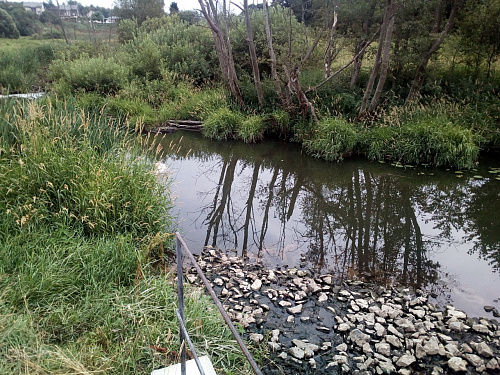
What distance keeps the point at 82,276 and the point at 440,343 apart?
3.48m

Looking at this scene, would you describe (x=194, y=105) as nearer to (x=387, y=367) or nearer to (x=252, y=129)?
(x=252, y=129)

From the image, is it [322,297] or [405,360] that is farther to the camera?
[322,297]

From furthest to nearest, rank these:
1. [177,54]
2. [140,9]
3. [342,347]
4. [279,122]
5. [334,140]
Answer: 1. [140,9]
2. [177,54]
3. [279,122]
4. [334,140]
5. [342,347]

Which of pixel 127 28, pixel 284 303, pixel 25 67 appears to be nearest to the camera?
pixel 284 303

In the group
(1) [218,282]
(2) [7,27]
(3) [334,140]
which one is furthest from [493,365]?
(2) [7,27]

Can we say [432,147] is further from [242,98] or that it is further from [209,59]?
[209,59]

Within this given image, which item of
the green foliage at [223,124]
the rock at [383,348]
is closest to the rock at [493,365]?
the rock at [383,348]

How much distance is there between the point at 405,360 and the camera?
342 cm

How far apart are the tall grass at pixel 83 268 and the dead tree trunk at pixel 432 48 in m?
8.50

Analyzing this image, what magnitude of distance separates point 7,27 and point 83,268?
129ft

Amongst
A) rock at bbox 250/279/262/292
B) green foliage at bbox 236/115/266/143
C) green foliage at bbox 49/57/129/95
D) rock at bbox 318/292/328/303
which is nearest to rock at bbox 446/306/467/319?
rock at bbox 318/292/328/303

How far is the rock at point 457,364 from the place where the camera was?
3385 mm

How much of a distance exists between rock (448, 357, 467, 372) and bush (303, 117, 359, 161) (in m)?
6.58

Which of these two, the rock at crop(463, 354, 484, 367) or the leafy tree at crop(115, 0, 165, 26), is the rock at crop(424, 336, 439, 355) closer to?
the rock at crop(463, 354, 484, 367)
